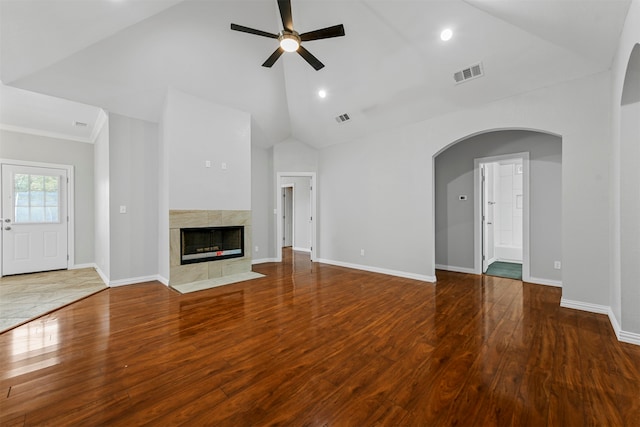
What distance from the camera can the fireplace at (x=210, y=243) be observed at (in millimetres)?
4480

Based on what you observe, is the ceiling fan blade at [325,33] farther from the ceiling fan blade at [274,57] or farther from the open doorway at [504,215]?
the open doorway at [504,215]

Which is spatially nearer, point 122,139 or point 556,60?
point 556,60

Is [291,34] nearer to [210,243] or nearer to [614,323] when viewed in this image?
[210,243]

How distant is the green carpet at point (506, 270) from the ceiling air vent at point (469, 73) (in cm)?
357

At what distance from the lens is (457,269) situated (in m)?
5.37

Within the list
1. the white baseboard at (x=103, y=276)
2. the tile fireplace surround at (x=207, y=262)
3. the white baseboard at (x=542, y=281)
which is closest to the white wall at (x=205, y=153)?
the tile fireplace surround at (x=207, y=262)

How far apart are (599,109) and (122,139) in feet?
22.3

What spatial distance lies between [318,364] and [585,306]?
341 centimetres

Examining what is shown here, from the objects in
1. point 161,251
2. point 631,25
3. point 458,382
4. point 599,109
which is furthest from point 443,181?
point 161,251

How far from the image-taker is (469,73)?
3.61 m

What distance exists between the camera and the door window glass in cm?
507

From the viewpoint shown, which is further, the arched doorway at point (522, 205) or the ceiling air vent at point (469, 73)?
the arched doorway at point (522, 205)

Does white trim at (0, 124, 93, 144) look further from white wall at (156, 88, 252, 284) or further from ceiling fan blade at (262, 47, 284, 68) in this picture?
ceiling fan blade at (262, 47, 284, 68)

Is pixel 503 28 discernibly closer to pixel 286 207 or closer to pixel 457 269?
pixel 457 269
